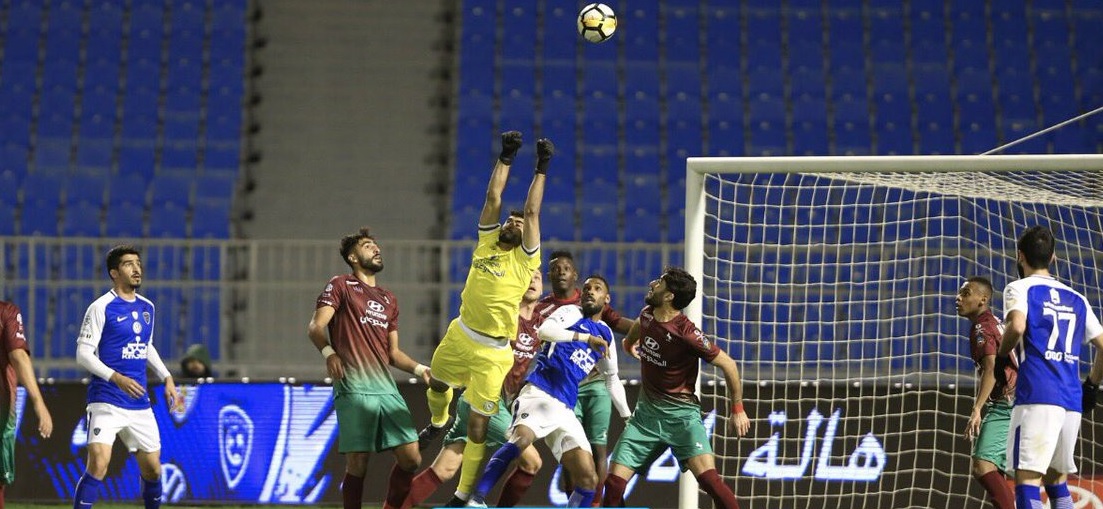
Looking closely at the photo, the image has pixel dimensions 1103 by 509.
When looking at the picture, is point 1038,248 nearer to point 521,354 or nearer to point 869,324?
point 521,354

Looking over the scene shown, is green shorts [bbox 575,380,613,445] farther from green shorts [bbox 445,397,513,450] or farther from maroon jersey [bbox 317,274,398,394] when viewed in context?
maroon jersey [bbox 317,274,398,394]

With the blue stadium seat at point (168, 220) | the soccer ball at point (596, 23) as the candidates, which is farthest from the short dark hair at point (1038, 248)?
the blue stadium seat at point (168, 220)

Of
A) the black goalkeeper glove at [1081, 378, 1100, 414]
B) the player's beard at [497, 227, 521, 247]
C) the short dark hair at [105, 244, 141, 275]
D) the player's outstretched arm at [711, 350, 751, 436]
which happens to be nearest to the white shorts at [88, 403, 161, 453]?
the short dark hair at [105, 244, 141, 275]

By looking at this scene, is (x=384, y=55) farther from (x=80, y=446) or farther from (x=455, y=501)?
(x=455, y=501)

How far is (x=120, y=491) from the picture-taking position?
1211cm

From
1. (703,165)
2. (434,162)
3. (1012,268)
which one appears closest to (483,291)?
(703,165)

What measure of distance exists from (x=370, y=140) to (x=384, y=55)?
1477 mm

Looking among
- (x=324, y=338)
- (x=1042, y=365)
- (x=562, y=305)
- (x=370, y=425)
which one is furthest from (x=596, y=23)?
(x=1042, y=365)

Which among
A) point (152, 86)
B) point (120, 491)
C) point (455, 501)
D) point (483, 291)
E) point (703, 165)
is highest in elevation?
point (152, 86)

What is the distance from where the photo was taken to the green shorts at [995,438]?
926 cm

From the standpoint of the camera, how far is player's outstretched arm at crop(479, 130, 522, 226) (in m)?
7.96

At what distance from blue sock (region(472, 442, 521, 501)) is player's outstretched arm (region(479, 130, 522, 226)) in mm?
1406

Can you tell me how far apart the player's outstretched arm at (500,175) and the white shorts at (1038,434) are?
10.6 ft

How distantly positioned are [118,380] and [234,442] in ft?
11.4
